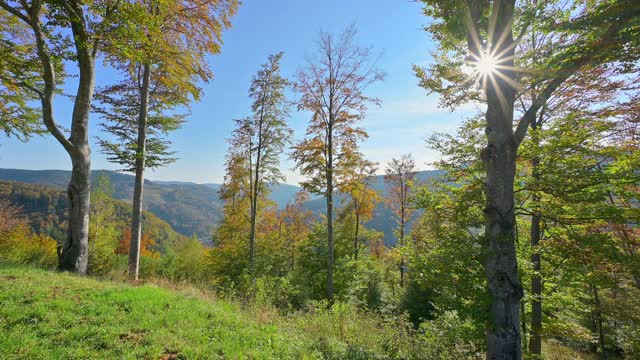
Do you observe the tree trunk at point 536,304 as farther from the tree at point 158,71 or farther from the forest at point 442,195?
the tree at point 158,71

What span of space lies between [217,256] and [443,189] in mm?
16023

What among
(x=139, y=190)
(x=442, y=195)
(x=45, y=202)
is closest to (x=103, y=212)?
(x=139, y=190)

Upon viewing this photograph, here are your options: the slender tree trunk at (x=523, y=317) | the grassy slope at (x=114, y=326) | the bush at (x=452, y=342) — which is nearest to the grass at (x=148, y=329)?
the grassy slope at (x=114, y=326)

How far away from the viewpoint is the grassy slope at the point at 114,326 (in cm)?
363

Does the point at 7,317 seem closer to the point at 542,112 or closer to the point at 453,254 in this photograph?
the point at 453,254

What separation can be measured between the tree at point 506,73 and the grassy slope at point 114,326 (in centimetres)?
344

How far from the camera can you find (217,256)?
60.6 ft

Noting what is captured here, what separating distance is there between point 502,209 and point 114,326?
672 cm

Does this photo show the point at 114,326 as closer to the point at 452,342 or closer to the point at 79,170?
the point at 79,170

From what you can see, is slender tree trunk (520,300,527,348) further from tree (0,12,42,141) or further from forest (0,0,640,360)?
tree (0,12,42,141)

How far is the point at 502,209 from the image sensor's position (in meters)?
4.59

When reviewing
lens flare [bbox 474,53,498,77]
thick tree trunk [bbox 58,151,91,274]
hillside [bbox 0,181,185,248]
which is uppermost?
lens flare [bbox 474,53,498,77]

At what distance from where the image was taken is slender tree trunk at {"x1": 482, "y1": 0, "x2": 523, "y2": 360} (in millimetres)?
4293

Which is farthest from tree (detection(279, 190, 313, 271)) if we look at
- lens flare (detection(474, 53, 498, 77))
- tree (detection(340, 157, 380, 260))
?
Result: lens flare (detection(474, 53, 498, 77))
